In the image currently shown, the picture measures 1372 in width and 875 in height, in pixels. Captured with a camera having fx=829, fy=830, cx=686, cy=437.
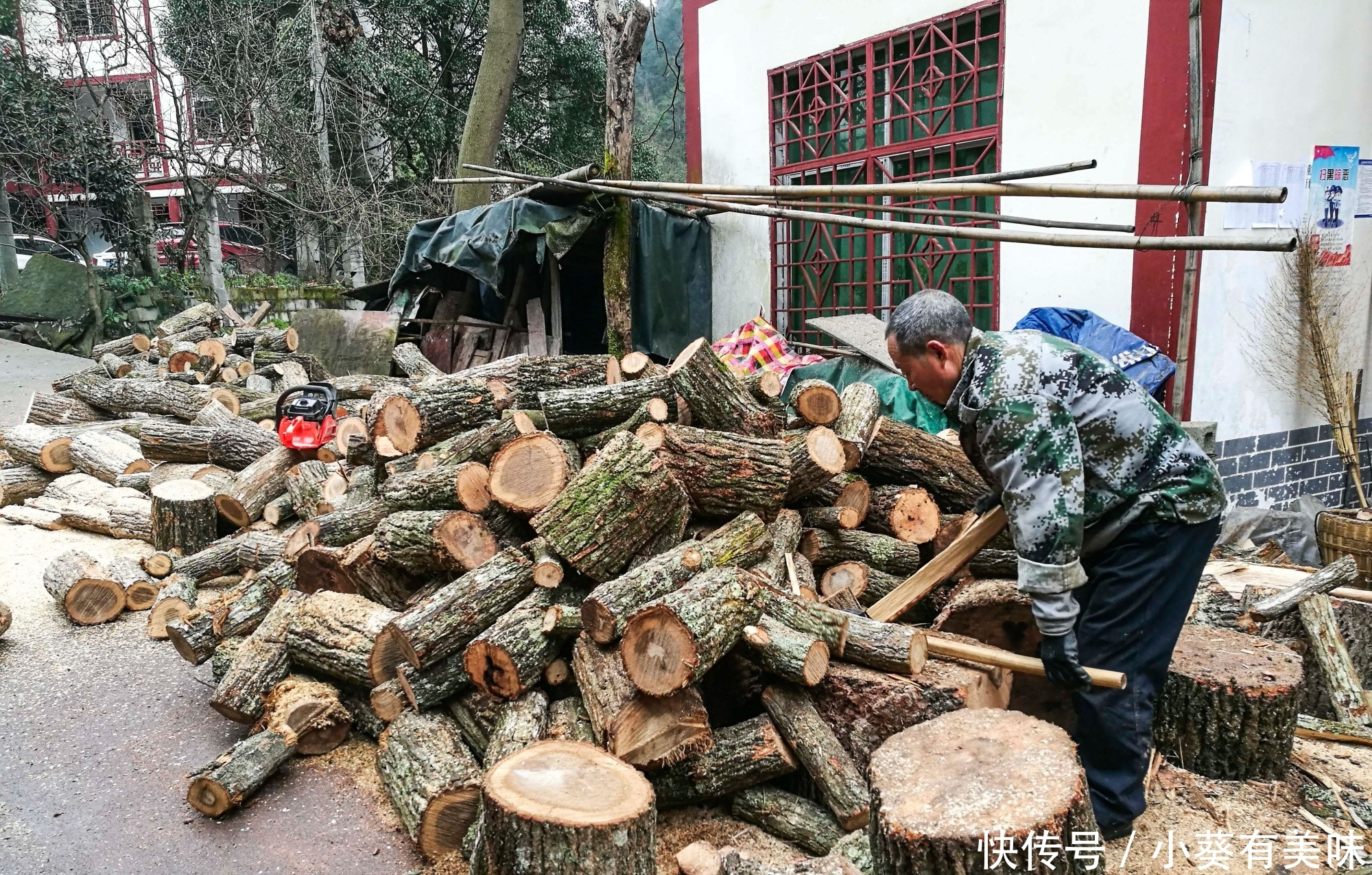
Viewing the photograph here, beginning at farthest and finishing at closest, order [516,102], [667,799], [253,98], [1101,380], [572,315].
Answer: [516,102], [253,98], [572,315], [667,799], [1101,380]

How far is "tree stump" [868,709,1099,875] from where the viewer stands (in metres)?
2.04

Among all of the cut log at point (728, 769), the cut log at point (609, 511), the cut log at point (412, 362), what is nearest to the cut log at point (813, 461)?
the cut log at point (609, 511)

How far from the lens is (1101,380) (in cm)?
268

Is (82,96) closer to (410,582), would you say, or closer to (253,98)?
(253,98)

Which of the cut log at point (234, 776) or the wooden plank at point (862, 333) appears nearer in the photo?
the cut log at point (234, 776)

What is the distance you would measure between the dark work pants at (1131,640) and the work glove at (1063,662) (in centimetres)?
12

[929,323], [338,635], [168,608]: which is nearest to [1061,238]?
[929,323]

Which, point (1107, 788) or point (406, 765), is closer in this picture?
point (1107, 788)

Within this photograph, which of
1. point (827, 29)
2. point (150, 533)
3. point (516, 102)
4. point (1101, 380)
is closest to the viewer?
point (1101, 380)

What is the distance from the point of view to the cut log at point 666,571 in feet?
10.4

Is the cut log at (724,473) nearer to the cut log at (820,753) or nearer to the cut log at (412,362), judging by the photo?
the cut log at (820,753)

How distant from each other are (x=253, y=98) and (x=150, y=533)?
1077cm

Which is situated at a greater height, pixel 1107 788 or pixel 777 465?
pixel 777 465

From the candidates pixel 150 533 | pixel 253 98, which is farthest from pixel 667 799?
pixel 253 98
